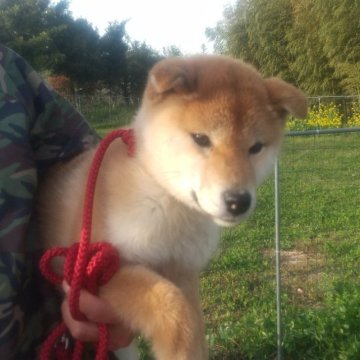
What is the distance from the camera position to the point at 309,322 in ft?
11.1

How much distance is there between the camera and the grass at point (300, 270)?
10.8ft

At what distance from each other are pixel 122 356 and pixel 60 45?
2771cm

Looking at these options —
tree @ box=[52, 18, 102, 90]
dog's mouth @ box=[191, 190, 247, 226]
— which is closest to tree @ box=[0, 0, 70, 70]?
tree @ box=[52, 18, 102, 90]

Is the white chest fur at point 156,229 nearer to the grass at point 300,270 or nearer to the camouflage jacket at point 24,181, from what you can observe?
the camouflage jacket at point 24,181

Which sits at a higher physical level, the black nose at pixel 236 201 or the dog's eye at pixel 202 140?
the dog's eye at pixel 202 140

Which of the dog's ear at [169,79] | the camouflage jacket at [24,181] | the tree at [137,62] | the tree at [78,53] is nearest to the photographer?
the camouflage jacket at [24,181]

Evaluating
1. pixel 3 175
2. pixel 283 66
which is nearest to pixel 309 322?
pixel 3 175

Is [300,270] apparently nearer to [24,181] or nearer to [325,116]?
[24,181]

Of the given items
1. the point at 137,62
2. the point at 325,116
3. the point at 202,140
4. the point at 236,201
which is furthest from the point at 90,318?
the point at 137,62

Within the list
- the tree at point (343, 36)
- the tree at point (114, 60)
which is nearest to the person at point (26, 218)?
the tree at point (343, 36)

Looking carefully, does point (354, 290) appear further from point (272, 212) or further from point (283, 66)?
point (283, 66)

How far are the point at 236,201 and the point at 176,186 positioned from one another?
23cm

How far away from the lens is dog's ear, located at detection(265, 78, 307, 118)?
1.98 metres

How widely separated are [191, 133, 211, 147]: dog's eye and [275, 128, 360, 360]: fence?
123 cm
